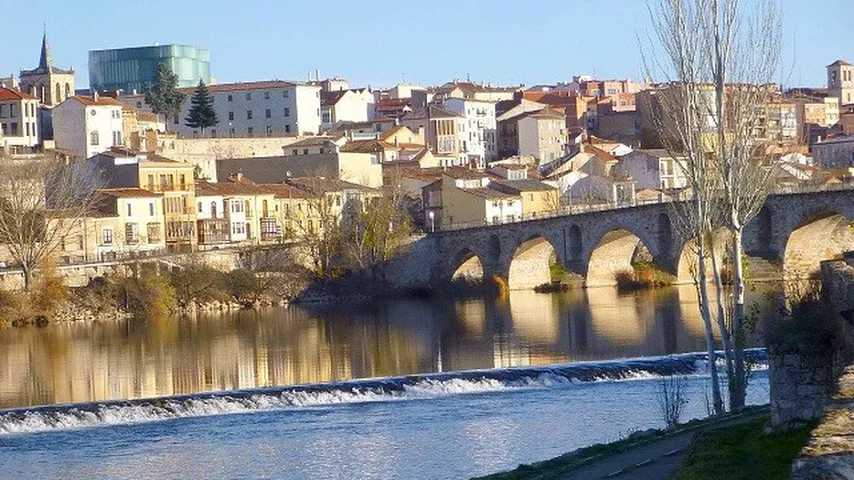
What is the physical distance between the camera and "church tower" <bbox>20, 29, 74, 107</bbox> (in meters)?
97.1

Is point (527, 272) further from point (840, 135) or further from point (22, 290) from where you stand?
point (840, 135)

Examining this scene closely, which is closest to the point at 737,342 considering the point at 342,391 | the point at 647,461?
the point at 647,461

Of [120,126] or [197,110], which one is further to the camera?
[197,110]

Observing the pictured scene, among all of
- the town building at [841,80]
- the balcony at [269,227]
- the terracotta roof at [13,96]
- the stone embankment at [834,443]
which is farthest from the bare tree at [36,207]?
the town building at [841,80]

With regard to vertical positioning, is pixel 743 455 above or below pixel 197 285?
below

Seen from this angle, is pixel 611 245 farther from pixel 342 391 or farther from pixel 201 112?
pixel 201 112

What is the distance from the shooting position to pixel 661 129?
27.6 m

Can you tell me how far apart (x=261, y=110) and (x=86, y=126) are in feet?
62.5

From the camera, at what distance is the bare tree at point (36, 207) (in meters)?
58.3

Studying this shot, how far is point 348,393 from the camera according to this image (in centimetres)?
3384

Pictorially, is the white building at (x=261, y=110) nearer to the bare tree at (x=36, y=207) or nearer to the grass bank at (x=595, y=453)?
the bare tree at (x=36, y=207)

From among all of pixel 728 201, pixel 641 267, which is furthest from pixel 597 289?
pixel 728 201

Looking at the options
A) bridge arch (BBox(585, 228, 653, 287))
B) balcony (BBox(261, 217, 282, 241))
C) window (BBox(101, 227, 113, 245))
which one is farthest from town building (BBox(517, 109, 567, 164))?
window (BBox(101, 227, 113, 245))

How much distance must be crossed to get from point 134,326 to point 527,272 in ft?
54.7
